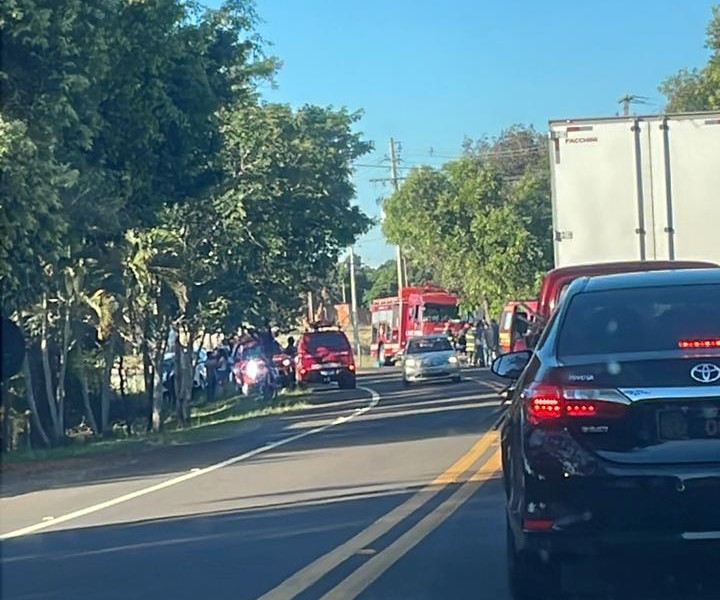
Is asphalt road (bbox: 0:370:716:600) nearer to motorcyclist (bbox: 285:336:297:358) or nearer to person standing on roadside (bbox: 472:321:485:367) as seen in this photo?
motorcyclist (bbox: 285:336:297:358)

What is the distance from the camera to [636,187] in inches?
749

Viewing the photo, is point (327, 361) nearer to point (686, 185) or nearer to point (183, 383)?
point (183, 383)

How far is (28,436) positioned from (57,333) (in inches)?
111

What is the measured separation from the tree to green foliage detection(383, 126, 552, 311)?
7155 mm

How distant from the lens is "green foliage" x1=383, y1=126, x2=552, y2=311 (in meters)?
61.3

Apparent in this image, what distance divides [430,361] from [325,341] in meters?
4.49

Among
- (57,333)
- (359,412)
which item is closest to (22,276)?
(359,412)

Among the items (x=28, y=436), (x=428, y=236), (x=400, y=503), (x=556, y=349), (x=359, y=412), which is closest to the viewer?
(x=556, y=349)

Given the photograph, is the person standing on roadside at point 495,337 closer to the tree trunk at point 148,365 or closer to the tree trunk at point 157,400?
the tree trunk at point 148,365

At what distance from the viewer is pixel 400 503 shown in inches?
507

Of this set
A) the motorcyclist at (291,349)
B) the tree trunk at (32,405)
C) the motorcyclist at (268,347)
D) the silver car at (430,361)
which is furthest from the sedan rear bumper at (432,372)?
the tree trunk at (32,405)

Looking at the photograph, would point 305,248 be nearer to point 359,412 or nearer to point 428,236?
point 359,412

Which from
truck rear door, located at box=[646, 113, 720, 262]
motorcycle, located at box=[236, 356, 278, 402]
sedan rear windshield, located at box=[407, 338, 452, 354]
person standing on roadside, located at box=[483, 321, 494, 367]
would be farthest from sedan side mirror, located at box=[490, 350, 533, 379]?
person standing on roadside, located at box=[483, 321, 494, 367]

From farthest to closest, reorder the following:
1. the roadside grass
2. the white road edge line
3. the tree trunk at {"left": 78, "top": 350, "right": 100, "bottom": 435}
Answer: the tree trunk at {"left": 78, "top": 350, "right": 100, "bottom": 435}, the roadside grass, the white road edge line
